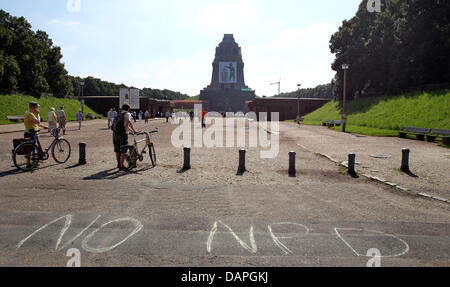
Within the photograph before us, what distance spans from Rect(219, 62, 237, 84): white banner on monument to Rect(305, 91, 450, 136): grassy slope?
84583 millimetres

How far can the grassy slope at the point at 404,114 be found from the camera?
2461 centimetres

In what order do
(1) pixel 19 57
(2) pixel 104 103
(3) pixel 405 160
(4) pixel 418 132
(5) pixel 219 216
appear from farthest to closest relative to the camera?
(2) pixel 104 103
(1) pixel 19 57
(4) pixel 418 132
(3) pixel 405 160
(5) pixel 219 216

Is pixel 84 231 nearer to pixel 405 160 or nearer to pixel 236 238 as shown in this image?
pixel 236 238

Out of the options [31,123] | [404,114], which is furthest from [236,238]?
[404,114]

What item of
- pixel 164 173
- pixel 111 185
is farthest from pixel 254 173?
pixel 111 185

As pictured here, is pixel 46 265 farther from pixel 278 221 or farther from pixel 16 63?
pixel 16 63

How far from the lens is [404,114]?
29406 millimetres

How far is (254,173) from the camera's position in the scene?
971 centimetres

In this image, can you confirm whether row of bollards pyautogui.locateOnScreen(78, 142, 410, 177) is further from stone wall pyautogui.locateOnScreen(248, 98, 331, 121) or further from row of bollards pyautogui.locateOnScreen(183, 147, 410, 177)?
stone wall pyautogui.locateOnScreen(248, 98, 331, 121)

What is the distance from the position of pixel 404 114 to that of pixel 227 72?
9665 centimetres

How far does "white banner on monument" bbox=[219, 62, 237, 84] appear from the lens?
399 feet

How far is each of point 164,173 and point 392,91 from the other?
39398mm

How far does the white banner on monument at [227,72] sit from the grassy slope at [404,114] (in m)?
84.6

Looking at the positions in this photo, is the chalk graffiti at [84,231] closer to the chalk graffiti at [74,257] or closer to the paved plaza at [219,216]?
the paved plaza at [219,216]
